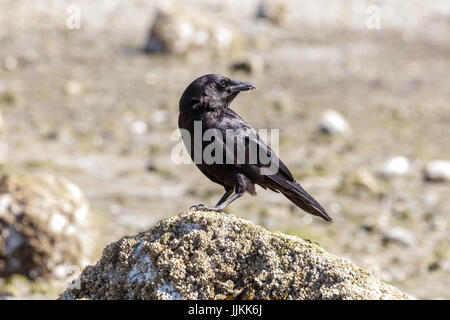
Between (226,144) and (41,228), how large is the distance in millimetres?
5087

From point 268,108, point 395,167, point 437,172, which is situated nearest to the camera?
point 437,172

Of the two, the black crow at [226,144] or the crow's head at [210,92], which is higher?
the crow's head at [210,92]

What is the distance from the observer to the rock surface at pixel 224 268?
4.88 metres

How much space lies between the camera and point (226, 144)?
19.3 ft

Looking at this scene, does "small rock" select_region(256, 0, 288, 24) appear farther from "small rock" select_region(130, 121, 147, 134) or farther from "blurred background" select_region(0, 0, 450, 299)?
"small rock" select_region(130, 121, 147, 134)

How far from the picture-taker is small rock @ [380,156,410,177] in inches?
586

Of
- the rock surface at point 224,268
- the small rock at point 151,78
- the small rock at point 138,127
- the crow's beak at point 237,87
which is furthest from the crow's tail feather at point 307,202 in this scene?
the small rock at point 151,78

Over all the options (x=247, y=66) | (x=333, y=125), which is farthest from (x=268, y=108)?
(x=247, y=66)

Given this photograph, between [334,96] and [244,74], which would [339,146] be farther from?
[244,74]

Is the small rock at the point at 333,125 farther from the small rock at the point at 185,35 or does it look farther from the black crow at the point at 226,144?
the black crow at the point at 226,144

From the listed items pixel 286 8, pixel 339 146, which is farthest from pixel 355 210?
pixel 286 8

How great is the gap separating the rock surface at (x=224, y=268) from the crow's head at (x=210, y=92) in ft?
3.41

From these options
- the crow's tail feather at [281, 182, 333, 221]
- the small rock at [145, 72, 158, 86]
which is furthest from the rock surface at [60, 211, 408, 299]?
the small rock at [145, 72, 158, 86]

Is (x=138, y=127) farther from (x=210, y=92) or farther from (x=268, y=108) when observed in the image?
(x=210, y=92)
